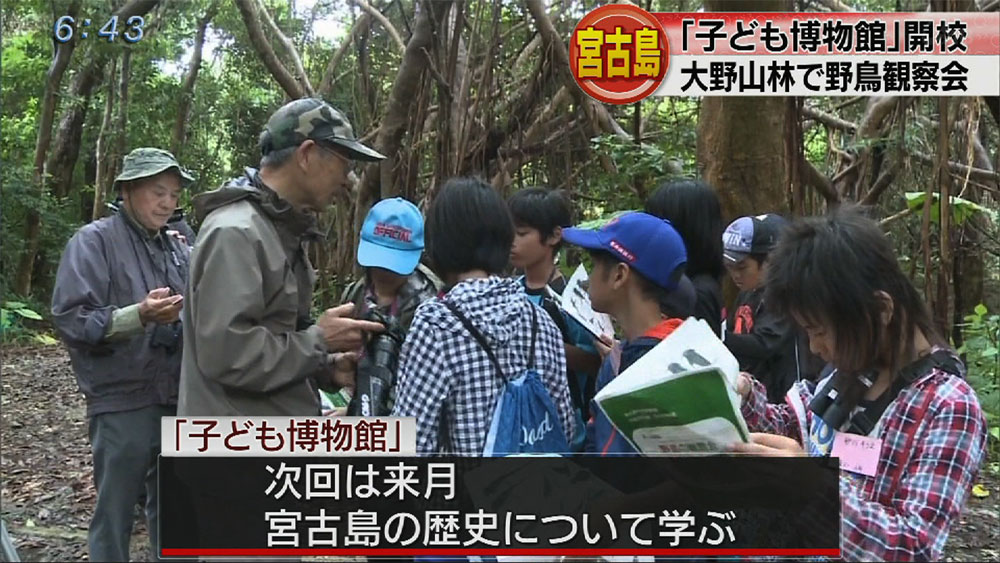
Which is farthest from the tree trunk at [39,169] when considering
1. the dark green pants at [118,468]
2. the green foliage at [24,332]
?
the dark green pants at [118,468]

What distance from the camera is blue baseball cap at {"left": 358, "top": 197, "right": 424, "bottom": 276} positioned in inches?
60.8

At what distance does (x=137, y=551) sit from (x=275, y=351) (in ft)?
3.67

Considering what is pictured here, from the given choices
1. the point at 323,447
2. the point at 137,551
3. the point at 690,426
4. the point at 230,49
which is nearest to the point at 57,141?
the point at 230,49

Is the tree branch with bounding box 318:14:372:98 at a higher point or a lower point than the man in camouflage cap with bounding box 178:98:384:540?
higher

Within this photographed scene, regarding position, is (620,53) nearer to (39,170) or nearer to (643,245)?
(643,245)

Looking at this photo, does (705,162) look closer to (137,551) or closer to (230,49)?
(137,551)

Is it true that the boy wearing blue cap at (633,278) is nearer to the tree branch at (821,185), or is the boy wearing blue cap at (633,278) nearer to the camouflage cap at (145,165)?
the camouflage cap at (145,165)

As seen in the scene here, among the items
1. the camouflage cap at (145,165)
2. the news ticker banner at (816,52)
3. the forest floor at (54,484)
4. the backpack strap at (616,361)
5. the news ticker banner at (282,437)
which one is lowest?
the forest floor at (54,484)

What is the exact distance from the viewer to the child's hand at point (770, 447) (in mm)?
981

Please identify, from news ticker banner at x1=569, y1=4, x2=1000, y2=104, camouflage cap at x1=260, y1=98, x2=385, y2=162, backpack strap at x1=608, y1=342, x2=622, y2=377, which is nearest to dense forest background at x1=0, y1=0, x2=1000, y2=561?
news ticker banner at x1=569, y1=4, x2=1000, y2=104

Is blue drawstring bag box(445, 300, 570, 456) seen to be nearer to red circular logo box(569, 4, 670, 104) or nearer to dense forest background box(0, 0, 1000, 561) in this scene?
red circular logo box(569, 4, 670, 104)

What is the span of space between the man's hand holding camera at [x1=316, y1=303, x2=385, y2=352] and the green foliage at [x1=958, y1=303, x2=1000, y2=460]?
1.78 meters

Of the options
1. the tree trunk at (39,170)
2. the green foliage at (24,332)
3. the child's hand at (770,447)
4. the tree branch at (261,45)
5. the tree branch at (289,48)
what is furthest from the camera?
the tree trunk at (39,170)

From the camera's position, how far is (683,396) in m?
1.00
